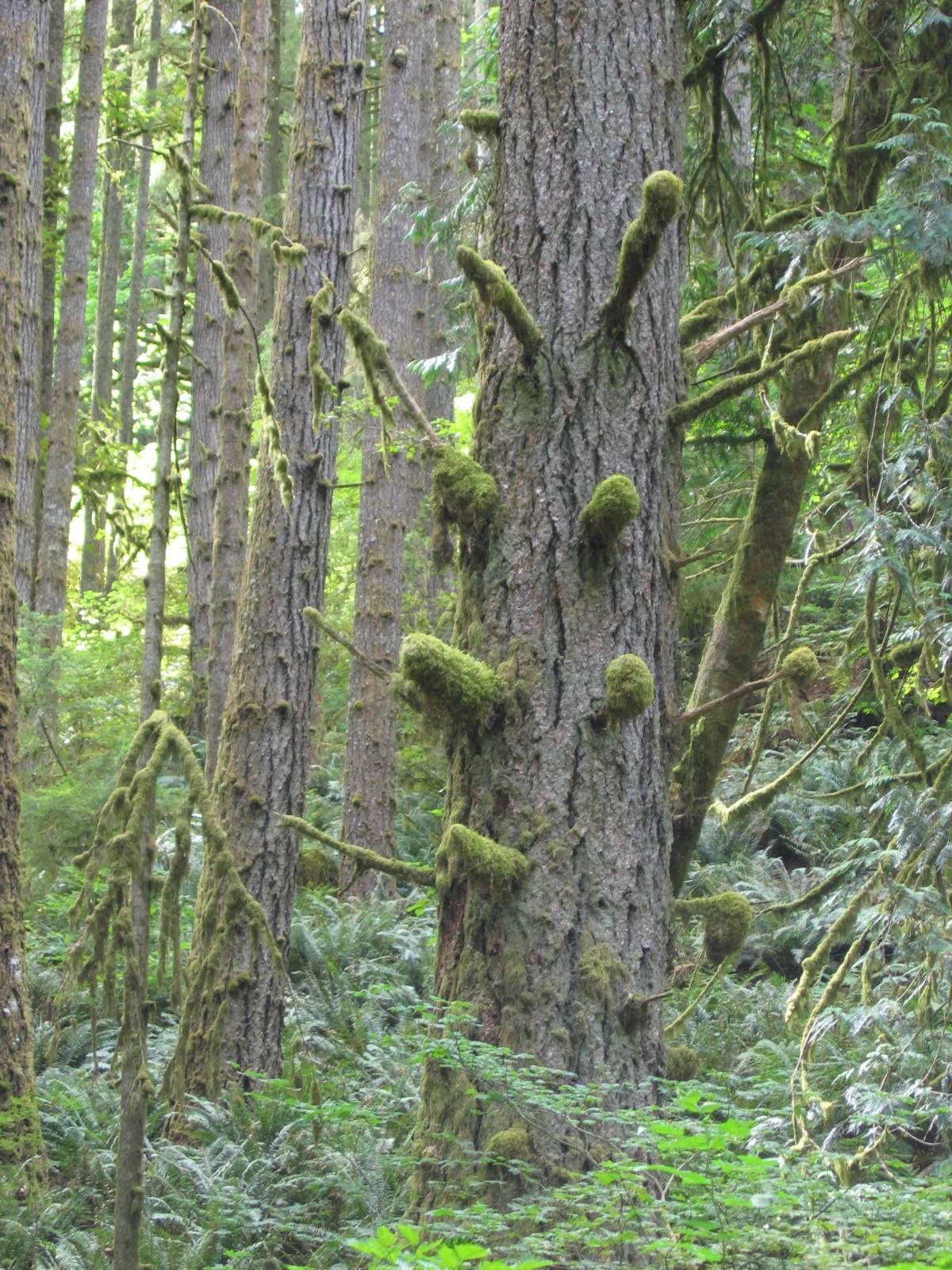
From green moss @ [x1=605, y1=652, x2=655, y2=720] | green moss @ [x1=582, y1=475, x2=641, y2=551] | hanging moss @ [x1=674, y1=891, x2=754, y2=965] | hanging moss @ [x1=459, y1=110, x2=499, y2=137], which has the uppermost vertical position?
hanging moss @ [x1=459, y1=110, x2=499, y2=137]

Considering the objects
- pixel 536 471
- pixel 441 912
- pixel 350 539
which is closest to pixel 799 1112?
pixel 441 912

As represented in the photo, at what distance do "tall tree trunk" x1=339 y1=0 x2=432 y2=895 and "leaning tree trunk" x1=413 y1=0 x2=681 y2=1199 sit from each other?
5.38m

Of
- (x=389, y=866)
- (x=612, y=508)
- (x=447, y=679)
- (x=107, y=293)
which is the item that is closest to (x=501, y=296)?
(x=612, y=508)

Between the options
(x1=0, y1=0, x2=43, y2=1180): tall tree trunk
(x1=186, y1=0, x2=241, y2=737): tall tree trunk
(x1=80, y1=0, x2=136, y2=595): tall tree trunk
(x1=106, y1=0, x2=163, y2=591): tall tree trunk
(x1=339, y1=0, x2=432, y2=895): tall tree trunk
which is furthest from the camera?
(x1=106, y1=0, x2=163, y2=591): tall tree trunk

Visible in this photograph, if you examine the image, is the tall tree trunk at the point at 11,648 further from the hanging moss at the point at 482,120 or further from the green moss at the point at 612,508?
the green moss at the point at 612,508

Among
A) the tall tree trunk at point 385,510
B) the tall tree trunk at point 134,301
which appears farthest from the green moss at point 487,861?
the tall tree trunk at point 134,301

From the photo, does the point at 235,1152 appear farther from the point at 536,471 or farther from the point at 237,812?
the point at 536,471

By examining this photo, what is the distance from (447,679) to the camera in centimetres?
319

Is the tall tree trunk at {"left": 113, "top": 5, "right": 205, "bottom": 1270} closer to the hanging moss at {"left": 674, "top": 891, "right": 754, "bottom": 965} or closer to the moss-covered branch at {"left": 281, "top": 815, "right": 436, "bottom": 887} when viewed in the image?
the moss-covered branch at {"left": 281, "top": 815, "right": 436, "bottom": 887}

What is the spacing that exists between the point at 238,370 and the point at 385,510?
3.11 metres

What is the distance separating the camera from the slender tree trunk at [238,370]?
7.60m

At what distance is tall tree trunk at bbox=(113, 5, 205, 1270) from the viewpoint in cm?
294

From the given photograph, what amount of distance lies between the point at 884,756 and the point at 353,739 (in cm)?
484

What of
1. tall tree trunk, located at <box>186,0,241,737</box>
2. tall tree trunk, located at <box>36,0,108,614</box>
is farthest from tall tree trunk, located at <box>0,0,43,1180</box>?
tall tree trunk, located at <box>36,0,108,614</box>
